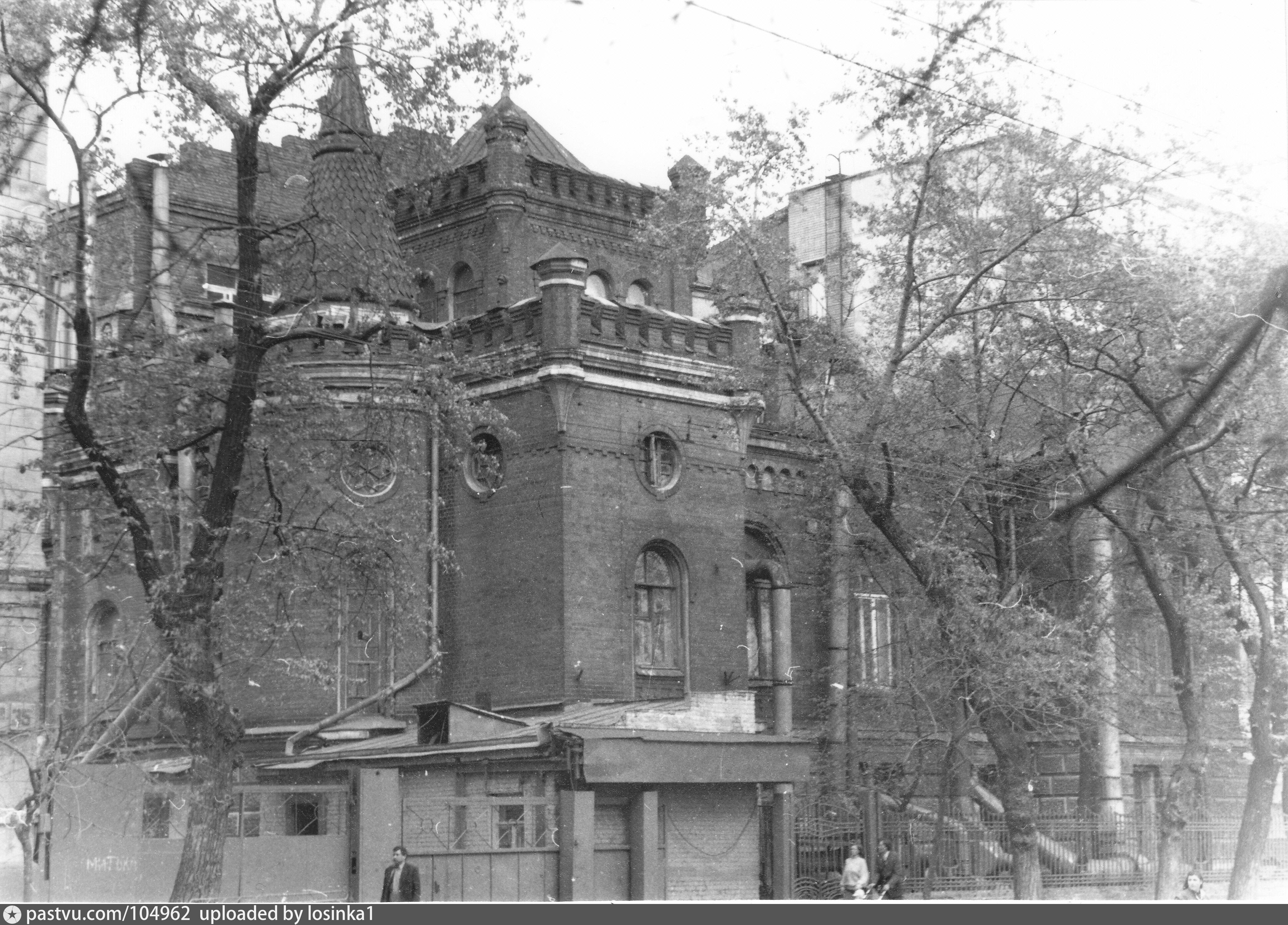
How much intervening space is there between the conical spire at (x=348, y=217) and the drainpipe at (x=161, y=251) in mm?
1324

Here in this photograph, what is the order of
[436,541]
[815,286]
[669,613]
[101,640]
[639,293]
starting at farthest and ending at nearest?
[639,293] → [101,640] → [669,613] → [815,286] → [436,541]

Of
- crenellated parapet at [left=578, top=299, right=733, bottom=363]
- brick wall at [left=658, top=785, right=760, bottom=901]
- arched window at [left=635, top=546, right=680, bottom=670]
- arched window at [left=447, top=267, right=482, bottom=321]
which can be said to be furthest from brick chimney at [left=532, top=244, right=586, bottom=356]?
brick wall at [left=658, top=785, right=760, bottom=901]

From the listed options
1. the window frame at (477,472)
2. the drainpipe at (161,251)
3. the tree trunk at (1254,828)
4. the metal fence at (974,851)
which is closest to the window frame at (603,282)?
the window frame at (477,472)

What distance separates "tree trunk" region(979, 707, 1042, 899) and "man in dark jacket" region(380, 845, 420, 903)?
7.76 meters

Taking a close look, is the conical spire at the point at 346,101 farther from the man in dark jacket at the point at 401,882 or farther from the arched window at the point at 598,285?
the man in dark jacket at the point at 401,882

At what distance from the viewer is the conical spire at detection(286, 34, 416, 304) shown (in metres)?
17.7

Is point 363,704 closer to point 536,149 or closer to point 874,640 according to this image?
point 536,149

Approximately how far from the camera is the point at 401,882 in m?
17.6

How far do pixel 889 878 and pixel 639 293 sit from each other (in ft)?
43.5

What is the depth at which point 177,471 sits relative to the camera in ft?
76.7

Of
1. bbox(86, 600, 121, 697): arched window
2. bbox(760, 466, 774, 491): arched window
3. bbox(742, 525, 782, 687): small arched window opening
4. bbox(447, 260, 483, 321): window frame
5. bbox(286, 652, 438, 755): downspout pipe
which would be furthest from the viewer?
bbox(760, 466, 774, 491): arched window

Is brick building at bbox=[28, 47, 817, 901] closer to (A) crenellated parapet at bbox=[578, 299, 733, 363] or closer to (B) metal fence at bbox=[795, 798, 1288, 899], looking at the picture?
(A) crenellated parapet at bbox=[578, 299, 733, 363]

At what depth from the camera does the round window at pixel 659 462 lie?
86.0 feet

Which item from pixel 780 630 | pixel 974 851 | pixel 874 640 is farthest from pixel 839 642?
pixel 974 851
